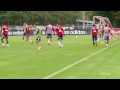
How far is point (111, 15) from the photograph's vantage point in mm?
79875

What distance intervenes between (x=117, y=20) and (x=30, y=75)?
69853 mm
